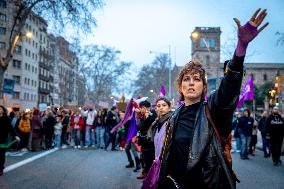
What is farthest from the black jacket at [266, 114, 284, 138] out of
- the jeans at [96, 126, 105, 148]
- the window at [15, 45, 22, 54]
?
the window at [15, 45, 22, 54]

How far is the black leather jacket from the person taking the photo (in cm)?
242

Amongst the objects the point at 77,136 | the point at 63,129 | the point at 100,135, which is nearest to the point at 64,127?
the point at 63,129

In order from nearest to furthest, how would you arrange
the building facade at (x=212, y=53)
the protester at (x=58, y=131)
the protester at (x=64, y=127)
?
1. the protester at (x=58, y=131)
2. the protester at (x=64, y=127)
3. the building facade at (x=212, y=53)

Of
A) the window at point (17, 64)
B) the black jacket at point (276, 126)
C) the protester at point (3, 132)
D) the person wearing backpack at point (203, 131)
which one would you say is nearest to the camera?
the person wearing backpack at point (203, 131)

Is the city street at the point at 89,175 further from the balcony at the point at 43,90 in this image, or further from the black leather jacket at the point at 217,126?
the balcony at the point at 43,90

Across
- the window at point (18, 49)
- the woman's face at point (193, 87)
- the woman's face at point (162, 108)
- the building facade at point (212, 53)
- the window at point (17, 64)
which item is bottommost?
the woman's face at point (162, 108)

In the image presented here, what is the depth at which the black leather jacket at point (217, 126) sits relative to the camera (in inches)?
95.3

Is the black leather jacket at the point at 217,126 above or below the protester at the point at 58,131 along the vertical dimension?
above

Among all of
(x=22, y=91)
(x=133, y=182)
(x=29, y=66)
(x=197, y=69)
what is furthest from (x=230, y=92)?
(x=29, y=66)

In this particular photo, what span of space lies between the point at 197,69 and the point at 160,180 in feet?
2.95

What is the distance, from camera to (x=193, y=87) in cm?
282

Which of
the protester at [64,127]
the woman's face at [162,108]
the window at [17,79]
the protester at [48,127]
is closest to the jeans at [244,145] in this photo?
the woman's face at [162,108]

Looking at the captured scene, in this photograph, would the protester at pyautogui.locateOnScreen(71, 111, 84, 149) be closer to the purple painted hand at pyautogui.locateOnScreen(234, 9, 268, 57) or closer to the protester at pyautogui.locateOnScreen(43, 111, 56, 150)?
the protester at pyautogui.locateOnScreen(43, 111, 56, 150)

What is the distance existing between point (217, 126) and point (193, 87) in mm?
376
